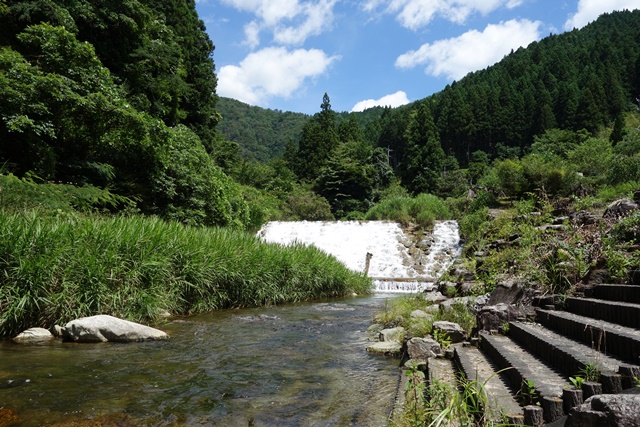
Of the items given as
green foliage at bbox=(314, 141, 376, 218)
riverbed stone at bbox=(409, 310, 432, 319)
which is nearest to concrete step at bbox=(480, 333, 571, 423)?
riverbed stone at bbox=(409, 310, 432, 319)

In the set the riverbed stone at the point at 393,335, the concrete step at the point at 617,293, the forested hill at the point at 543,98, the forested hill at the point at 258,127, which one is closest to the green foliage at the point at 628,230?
the concrete step at the point at 617,293

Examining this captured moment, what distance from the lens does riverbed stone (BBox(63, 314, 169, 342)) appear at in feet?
16.6

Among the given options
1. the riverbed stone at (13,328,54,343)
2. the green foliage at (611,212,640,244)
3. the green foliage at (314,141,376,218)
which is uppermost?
the green foliage at (314,141,376,218)

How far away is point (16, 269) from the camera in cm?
509

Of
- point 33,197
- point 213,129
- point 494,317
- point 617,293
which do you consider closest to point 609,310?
point 617,293

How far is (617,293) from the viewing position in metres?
3.93

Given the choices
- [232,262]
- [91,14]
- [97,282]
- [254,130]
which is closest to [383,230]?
[232,262]

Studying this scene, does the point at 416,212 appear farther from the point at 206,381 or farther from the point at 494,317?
the point at 206,381

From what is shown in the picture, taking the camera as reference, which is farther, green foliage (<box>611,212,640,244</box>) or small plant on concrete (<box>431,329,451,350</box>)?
green foliage (<box>611,212,640,244</box>)

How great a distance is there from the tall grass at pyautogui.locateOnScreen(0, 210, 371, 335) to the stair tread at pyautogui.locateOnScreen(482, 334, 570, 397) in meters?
4.97

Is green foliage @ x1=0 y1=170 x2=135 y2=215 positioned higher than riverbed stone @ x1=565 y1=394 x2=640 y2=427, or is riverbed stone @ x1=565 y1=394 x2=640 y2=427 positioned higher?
green foliage @ x1=0 y1=170 x2=135 y2=215

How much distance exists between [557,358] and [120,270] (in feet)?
18.2

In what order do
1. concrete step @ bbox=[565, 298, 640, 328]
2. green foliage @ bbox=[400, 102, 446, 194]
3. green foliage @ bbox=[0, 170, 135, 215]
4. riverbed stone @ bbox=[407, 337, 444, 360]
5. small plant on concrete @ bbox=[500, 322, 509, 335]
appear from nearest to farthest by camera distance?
1. concrete step @ bbox=[565, 298, 640, 328]
2. riverbed stone @ bbox=[407, 337, 444, 360]
3. small plant on concrete @ bbox=[500, 322, 509, 335]
4. green foliage @ bbox=[0, 170, 135, 215]
5. green foliage @ bbox=[400, 102, 446, 194]

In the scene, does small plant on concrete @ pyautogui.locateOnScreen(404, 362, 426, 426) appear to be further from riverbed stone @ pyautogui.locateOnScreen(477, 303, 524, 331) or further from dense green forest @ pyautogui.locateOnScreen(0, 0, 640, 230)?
dense green forest @ pyautogui.locateOnScreen(0, 0, 640, 230)
